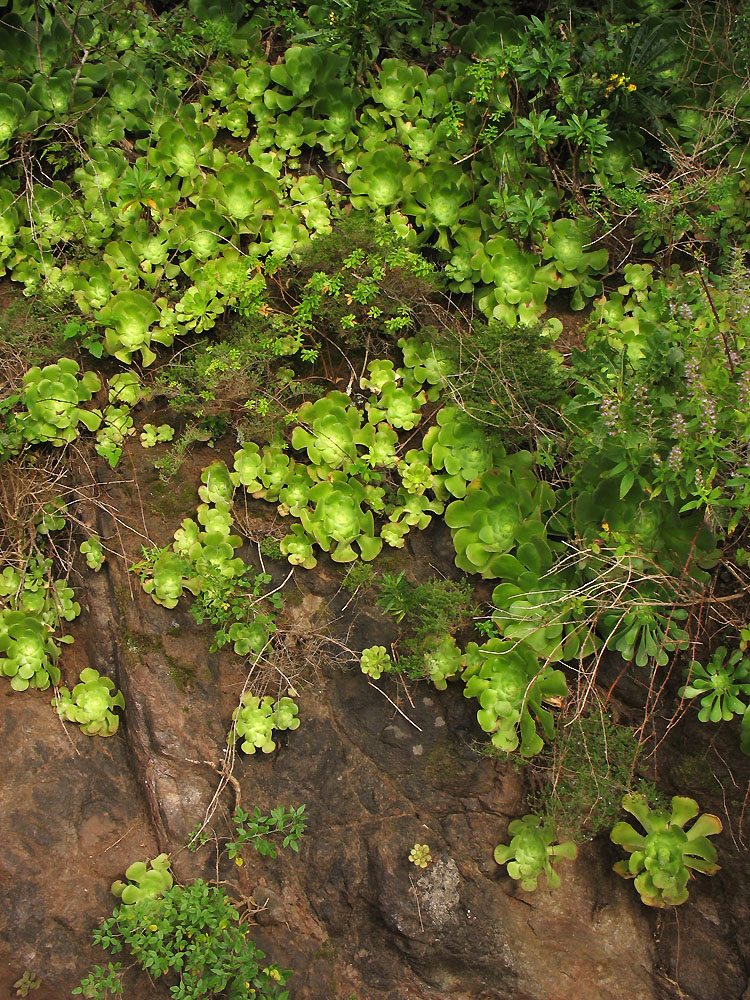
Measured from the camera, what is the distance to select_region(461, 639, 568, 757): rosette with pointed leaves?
2.79m

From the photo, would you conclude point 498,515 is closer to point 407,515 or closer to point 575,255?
point 407,515

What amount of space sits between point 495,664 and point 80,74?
10.2 feet

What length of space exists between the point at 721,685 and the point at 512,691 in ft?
2.33

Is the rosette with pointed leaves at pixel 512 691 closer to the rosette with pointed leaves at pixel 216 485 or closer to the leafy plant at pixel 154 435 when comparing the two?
the rosette with pointed leaves at pixel 216 485

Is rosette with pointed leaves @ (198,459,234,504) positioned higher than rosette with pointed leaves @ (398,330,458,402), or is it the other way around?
rosette with pointed leaves @ (398,330,458,402)

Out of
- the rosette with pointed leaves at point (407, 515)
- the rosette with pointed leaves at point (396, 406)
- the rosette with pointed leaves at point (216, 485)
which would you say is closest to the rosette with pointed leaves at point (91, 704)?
the rosette with pointed leaves at point (216, 485)

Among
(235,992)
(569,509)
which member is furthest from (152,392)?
(235,992)

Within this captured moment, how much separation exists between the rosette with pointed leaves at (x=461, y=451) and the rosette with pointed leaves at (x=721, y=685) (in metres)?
1.07

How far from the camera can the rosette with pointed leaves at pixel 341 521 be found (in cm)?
304

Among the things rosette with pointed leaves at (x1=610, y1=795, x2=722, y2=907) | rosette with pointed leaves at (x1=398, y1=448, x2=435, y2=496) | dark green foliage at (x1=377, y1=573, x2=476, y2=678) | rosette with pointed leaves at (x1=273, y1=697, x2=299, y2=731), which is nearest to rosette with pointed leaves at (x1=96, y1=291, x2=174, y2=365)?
rosette with pointed leaves at (x1=398, y1=448, x2=435, y2=496)

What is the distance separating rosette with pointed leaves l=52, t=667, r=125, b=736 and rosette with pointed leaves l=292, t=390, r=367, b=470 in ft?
4.00

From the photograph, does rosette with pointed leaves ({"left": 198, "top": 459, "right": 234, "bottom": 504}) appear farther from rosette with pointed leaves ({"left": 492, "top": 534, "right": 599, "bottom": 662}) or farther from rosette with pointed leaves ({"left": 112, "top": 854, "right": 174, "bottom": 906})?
rosette with pointed leaves ({"left": 112, "top": 854, "right": 174, "bottom": 906})

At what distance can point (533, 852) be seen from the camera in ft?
8.95

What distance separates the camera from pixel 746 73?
3264 millimetres
